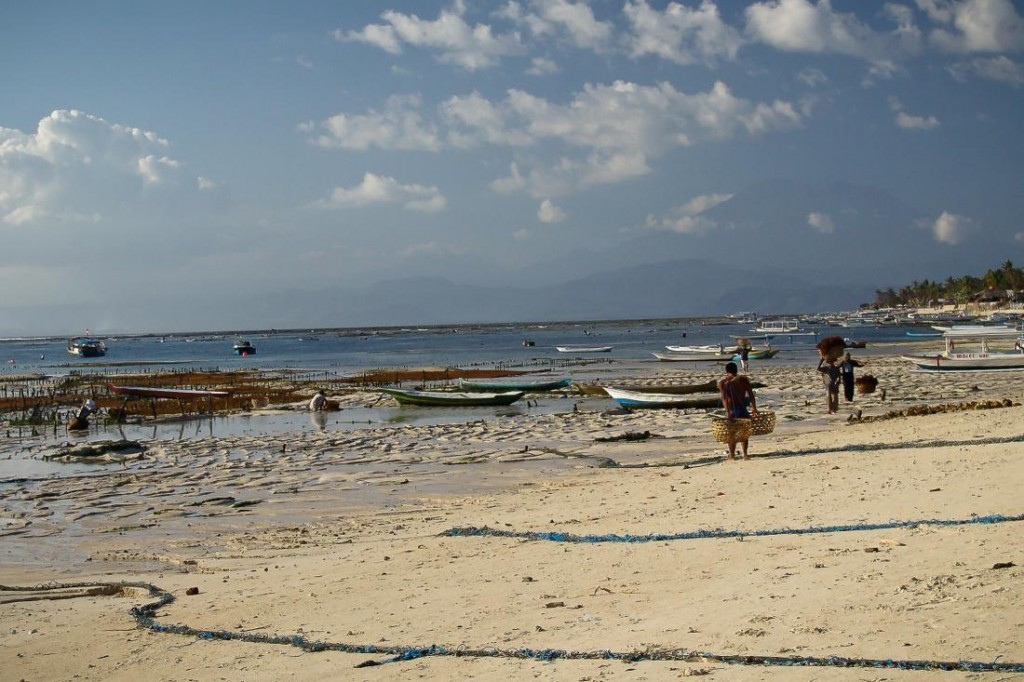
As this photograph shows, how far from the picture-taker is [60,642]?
842 cm

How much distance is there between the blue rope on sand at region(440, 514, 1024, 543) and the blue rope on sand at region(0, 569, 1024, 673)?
340 centimetres

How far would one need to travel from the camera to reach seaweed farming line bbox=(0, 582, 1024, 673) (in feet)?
18.4

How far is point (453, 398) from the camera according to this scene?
37.2 metres

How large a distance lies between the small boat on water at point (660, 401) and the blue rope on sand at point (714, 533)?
20420 millimetres

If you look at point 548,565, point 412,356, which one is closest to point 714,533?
point 548,565

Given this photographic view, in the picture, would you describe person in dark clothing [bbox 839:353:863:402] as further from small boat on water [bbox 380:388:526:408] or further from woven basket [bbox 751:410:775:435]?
woven basket [bbox 751:410:775:435]

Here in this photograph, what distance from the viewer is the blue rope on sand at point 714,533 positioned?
8938 mm

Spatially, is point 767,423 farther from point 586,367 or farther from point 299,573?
point 586,367

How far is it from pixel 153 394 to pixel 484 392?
16.4 m

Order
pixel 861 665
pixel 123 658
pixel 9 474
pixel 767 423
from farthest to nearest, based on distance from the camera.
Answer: pixel 9 474, pixel 767 423, pixel 123 658, pixel 861 665

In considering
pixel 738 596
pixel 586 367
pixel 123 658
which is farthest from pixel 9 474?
pixel 586 367

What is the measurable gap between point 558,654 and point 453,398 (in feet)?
101

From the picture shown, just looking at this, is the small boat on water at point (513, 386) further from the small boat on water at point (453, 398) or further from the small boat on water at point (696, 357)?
the small boat on water at point (696, 357)

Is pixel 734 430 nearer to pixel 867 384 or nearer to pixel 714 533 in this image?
pixel 714 533
